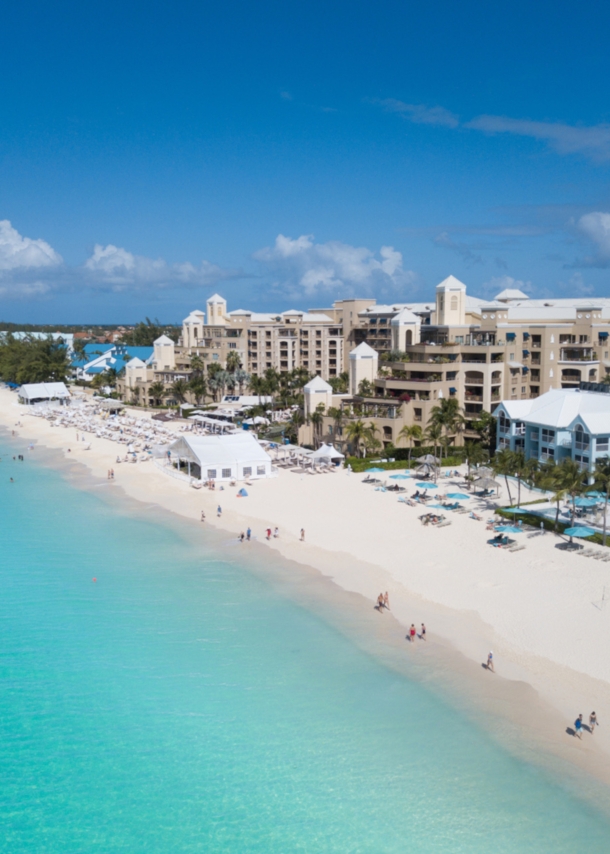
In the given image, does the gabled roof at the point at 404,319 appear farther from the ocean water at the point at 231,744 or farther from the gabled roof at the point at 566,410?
the ocean water at the point at 231,744

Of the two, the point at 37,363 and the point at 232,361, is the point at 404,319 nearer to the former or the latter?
the point at 232,361

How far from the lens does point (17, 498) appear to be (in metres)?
58.9

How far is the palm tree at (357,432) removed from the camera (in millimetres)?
64812

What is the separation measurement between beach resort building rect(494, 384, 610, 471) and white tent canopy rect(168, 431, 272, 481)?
829 inches

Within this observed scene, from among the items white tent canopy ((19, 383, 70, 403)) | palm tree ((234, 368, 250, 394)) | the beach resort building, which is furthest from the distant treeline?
the beach resort building

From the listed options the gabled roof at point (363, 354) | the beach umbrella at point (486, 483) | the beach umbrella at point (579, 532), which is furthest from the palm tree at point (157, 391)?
the beach umbrella at point (579, 532)

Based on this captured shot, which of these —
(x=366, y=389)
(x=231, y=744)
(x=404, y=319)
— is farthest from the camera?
(x=404, y=319)

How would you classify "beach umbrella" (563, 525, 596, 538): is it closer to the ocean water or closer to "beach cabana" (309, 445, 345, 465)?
the ocean water

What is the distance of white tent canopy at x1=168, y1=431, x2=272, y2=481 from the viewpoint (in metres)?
61.0

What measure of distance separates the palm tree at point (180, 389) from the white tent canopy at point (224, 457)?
136 feet

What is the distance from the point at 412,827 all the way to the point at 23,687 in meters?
16.7

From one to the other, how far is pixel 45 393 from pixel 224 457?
6870 centimetres

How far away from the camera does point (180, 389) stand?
105562 mm

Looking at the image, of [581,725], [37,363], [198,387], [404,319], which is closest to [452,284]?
[404,319]
